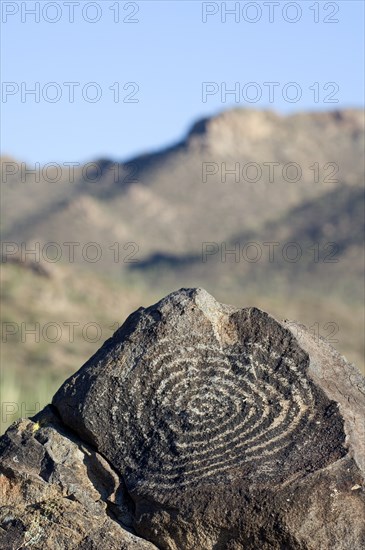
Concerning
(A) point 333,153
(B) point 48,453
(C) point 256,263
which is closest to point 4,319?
(B) point 48,453

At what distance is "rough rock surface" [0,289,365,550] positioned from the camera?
543 centimetres

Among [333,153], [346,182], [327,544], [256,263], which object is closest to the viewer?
[327,544]

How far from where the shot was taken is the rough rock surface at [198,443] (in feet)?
17.8

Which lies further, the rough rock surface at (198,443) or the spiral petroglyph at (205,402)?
the spiral petroglyph at (205,402)

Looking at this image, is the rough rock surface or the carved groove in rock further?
the carved groove in rock

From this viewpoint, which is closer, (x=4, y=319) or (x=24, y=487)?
A: (x=24, y=487)

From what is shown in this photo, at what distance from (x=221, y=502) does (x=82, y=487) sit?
0.80 meters

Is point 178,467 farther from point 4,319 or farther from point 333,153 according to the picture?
point 333,153

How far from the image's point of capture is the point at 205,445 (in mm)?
5773

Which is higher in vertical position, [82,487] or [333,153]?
[333,153]

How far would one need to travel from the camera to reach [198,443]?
5.80 m

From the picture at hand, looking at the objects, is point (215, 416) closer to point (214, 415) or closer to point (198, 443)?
point (214, 415)

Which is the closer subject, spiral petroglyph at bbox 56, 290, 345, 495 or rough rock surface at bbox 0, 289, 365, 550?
rough rock surface at bbox 0, 289, 365, 550

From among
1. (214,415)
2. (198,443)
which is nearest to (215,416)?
(214,415)
